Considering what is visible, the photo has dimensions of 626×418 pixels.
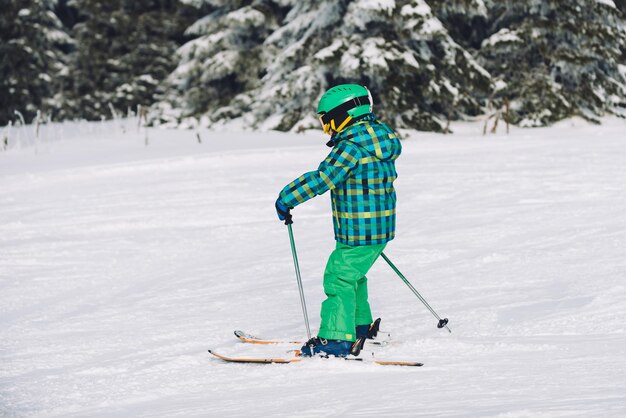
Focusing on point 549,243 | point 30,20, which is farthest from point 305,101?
point 30,20

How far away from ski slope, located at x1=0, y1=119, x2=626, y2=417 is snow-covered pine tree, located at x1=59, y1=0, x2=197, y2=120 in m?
16.5

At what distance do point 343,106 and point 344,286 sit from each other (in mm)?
968

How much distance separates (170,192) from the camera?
10531mm

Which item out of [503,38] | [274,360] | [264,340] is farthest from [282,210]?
[503,38]

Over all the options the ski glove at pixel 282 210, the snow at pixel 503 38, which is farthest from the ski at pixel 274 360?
the snow at pixel 503 38

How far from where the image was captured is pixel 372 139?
4148mm

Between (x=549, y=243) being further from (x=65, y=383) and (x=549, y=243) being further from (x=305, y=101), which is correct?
(x=305, y=101)

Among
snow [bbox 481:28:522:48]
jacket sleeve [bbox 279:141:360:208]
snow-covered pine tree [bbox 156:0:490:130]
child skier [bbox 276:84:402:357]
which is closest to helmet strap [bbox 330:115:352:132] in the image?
child skier [bbox 276:84:402:357]

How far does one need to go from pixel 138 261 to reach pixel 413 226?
281 centimetres

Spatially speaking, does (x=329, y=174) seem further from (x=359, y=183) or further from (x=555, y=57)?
(x=555, y=57)

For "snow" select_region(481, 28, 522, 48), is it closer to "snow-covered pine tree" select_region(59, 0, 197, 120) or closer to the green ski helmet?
"snow-covered pine tree" select_region(59, 0, 197, 120)

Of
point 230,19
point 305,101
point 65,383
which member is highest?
point 230,19

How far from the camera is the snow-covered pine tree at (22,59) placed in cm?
2669

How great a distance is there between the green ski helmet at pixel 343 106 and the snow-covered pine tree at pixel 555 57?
15544 millimetres
